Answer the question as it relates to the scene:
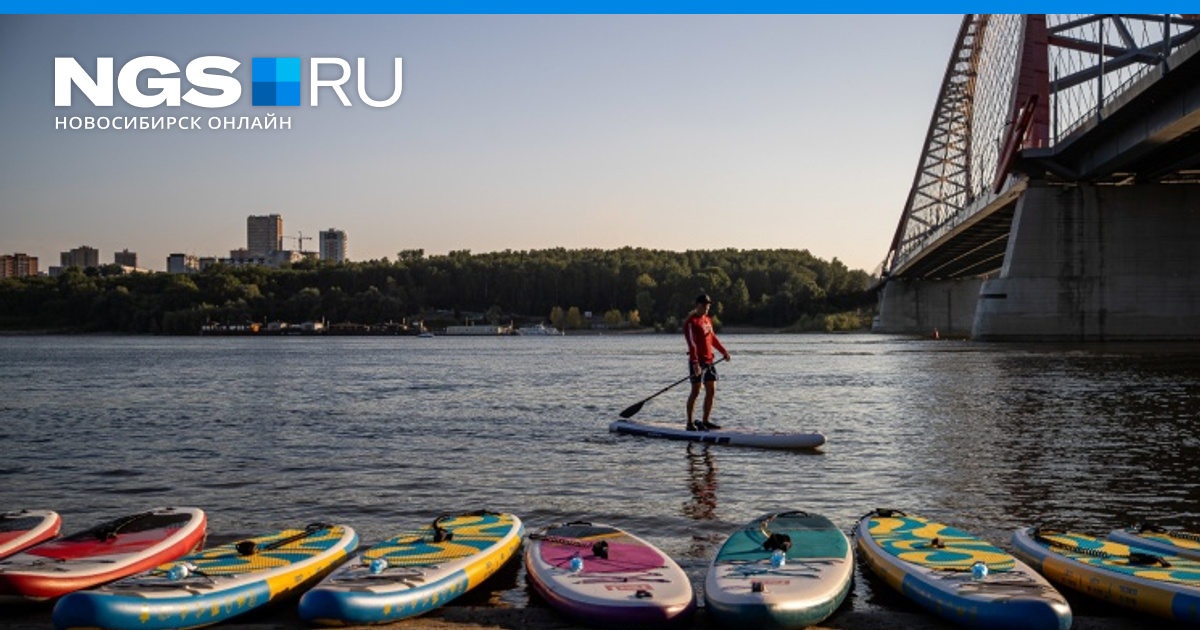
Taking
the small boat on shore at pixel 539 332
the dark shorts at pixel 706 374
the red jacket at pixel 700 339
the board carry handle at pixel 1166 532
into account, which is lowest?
the small boat on shore at pixel 539 332

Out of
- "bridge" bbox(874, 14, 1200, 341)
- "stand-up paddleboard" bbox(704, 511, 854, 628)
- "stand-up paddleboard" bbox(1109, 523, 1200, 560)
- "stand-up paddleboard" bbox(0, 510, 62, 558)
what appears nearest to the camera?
"stand-up paddleboard" bbox(704, 511, 854, 628)

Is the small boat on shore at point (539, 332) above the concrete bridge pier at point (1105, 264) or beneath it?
beneath

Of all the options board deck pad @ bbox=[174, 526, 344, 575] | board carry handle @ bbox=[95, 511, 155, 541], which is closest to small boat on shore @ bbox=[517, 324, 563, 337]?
board carry handle @ bbox=[95, 511, 155, 541]

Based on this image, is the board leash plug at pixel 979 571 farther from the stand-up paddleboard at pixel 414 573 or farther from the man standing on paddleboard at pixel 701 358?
the man standing on paddleboard at pixel 701 358

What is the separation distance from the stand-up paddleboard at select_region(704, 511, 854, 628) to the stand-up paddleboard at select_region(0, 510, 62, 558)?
504cm

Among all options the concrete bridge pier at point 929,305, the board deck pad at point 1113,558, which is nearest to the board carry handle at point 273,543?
A: the board deck pad at point 1113,558

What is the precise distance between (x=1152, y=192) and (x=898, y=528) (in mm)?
53013

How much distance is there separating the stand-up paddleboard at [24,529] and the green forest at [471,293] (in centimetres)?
13782

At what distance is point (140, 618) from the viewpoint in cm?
598

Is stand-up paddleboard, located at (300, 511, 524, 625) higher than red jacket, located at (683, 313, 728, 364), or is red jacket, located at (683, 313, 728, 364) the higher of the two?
red jacket, located at (683, 313, 728, 364)

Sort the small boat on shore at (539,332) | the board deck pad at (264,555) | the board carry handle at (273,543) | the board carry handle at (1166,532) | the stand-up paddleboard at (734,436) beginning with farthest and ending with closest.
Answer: the small boat on shore at (539,332), the stand-up paddleboard at (734,436), the board carry handle at (1166,532), the board carry handle at (273,543), the board deck pad at (264,555)

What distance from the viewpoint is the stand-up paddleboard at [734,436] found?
15.0m

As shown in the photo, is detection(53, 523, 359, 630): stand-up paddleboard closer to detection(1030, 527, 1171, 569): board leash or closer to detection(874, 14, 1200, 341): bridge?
detection(1030, 527, 1171, 569): board leash

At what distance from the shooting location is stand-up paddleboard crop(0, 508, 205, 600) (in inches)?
264
